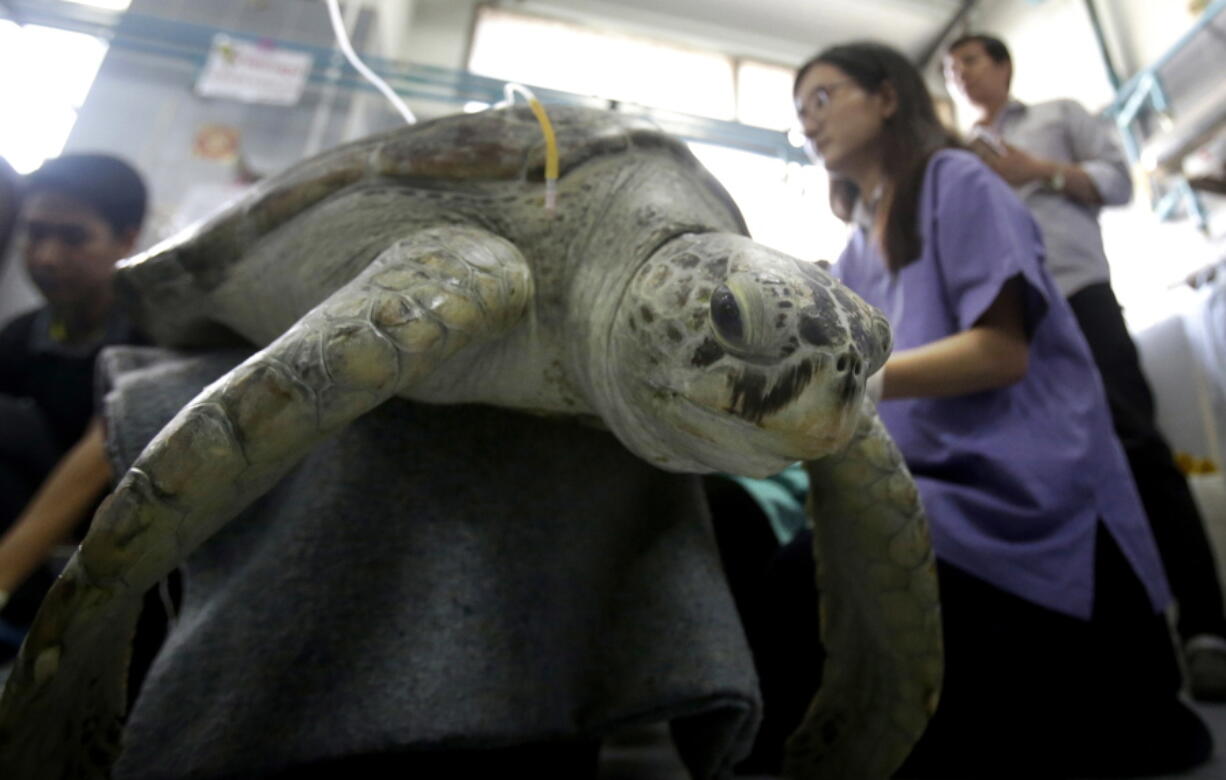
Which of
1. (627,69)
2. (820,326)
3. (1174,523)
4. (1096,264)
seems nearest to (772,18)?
(627,69)

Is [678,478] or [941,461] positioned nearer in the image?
[678,478]

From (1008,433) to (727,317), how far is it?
2.35 ft

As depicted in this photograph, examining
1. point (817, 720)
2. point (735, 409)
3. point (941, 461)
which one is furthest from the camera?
point (941, 461)

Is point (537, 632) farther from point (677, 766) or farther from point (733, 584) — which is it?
point (733, 584)

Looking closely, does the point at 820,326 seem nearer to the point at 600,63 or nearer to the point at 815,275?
the point at 815,275

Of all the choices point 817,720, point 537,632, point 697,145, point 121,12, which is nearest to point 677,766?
point 817,720

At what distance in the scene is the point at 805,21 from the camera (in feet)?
13.5


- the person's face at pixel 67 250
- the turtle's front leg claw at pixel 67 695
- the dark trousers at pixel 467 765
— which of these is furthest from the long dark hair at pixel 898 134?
the person's face at pixel 67 250

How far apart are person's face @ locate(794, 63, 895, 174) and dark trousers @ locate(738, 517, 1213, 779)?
80 centimetres

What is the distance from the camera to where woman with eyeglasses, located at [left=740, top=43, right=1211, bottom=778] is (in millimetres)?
858

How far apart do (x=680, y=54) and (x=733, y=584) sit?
3.97 metres

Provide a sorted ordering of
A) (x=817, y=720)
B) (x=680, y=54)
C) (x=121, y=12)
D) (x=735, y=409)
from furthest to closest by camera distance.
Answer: (x=680, y=54)
(x=121, y=12)
(x=817, y=720)
(x=735, y=409)

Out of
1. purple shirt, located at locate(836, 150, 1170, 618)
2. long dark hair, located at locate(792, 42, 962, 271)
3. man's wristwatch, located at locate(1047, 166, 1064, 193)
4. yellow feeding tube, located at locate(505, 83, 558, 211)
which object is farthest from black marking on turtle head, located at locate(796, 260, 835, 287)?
man's wristwatch, located at locate(1047, 166, 1064, 193)

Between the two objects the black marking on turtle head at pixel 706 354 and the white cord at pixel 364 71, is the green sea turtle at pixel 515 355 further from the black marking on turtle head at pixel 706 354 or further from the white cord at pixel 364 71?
the white cord at pixel 364 71
